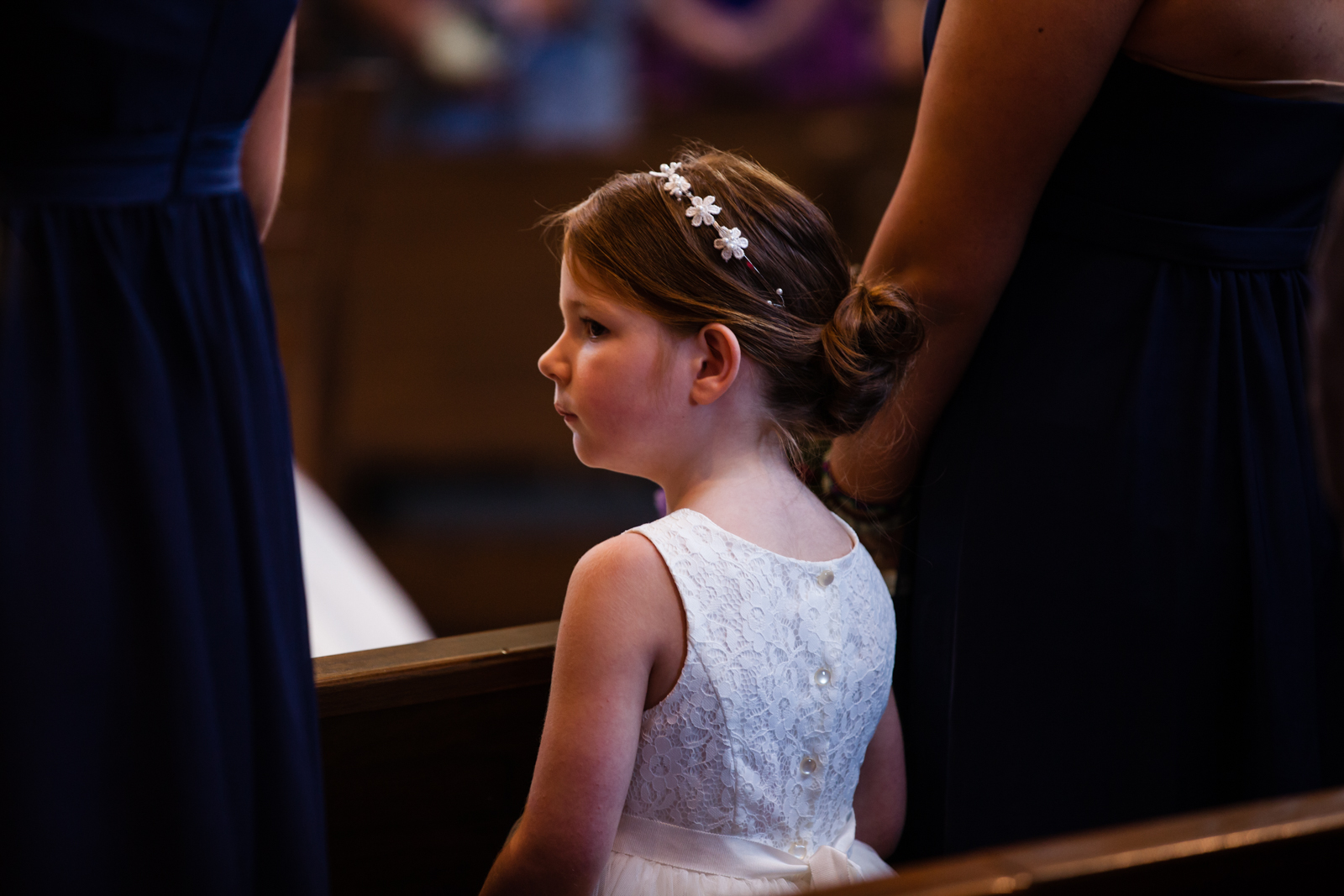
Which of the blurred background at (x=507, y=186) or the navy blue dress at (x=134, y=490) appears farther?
the blurred background at (x=507, y=186)

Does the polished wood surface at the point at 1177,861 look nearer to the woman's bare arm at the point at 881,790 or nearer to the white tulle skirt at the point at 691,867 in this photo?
the white tulle skirt at the point at 691,867

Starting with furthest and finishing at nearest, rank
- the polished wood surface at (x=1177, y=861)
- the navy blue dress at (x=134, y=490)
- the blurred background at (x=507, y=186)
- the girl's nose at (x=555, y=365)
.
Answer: the blurred background at (x=507, y=186) → the girl's nose at (x=555, y=365) → the navy blue dress at (x=134, y=490) → the polished wood surface at (x=1177, y=861)

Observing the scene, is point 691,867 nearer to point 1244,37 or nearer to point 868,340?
point 868,340

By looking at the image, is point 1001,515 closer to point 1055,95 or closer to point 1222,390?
point 1222,390

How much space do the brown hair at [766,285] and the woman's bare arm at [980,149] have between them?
4 cm

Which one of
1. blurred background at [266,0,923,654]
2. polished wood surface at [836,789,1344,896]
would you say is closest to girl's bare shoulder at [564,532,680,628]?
polished wood surface at [836,789,1344,896]

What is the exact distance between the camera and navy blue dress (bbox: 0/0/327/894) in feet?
2.69

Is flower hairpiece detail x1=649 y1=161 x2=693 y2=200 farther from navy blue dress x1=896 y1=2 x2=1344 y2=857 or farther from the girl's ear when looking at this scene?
navy blue dress x1=896 y1=2 x2=1344 y2=857

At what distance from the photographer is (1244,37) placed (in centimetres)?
86

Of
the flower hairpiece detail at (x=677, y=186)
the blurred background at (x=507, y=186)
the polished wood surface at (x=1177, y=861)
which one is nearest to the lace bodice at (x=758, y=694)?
the flower hairpiece detail at (x=677, y=186)

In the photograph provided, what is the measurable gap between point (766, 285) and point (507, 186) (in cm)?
395

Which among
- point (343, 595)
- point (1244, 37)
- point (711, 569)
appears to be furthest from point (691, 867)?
point (343, 595)

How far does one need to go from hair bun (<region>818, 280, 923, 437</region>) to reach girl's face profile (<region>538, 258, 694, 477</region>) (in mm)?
111

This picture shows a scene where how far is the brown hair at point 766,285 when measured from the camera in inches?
35.5
